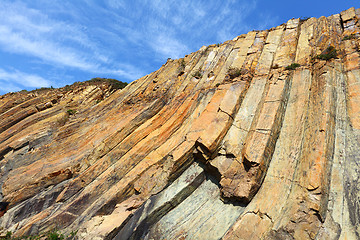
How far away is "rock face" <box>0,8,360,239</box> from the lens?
9695 millimetres

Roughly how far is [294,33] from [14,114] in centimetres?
3313

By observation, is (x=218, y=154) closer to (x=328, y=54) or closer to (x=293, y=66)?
(x=293, y=66)

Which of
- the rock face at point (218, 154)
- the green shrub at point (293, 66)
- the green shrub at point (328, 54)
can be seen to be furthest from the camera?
the green shrub at point (293, 66)

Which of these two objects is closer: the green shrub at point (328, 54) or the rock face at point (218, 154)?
the rock face at point (218, 154)

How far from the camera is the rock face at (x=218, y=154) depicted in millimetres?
9695

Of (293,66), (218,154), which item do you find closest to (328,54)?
(293,66)

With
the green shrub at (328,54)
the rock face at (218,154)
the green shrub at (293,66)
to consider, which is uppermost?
the green shrub at (328,54)

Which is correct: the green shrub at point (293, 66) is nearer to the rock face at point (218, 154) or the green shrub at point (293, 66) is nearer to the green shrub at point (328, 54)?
the rock face at point (218, 154)

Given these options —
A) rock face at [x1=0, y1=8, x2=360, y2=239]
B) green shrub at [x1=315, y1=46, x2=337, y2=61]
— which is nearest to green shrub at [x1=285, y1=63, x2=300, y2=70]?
rock face at [x1=0, y1=8, x2=360, y2=239]

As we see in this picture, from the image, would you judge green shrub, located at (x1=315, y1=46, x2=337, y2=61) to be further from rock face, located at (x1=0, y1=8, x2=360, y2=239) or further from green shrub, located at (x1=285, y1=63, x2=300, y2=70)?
green shrub, located at (x1=285, y1=63, x2=300, y2=70)

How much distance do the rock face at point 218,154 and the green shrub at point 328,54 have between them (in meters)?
0.09

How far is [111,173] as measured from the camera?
14445 millimetres

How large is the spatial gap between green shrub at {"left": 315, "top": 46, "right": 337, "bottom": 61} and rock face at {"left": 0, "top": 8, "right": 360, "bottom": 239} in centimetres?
9

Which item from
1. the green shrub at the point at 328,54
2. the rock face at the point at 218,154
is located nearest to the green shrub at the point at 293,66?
the rock face at the point at 218,154
